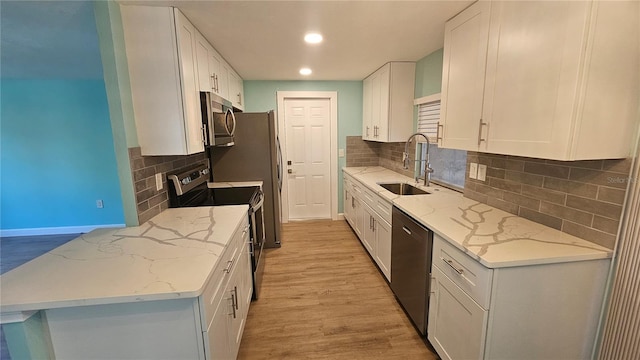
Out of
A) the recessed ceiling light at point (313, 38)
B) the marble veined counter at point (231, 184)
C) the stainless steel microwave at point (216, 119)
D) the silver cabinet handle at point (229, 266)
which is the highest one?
the recessed ceiling light at point (313, 38)

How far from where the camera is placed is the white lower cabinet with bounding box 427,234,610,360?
125 cm

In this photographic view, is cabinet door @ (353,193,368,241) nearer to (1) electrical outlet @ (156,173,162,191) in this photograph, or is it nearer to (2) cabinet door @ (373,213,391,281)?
(2) cabinet door @ (373,213,391,281)

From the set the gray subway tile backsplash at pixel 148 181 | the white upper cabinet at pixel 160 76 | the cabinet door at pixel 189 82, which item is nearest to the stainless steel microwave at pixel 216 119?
the cabinet door at pixel 189 82

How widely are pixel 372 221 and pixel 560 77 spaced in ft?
6.63

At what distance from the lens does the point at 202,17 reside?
1.81 m

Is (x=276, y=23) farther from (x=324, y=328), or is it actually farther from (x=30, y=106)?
(x=30, y=106)

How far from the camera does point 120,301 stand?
1.00m

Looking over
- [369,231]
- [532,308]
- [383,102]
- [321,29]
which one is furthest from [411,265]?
[383,102]

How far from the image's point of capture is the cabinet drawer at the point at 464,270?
126 cm

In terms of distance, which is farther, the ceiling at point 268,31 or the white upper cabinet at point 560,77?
the ceiling at point 268,31

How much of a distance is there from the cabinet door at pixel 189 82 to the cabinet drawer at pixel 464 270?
5.75ft

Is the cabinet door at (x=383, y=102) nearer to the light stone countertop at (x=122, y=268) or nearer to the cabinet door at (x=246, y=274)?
the cabinet door at (x=246, y=274)

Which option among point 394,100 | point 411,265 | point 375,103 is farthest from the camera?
point 375,103

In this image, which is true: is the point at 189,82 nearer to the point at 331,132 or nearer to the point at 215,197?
the point at 215,197
